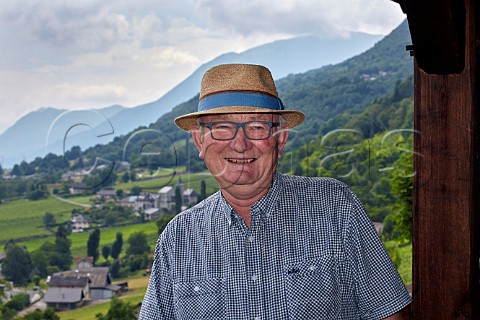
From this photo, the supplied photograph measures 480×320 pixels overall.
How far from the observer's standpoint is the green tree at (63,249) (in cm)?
1023

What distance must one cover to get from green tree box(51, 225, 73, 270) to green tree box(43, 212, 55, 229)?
6.5 inches

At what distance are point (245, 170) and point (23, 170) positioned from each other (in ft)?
28.6

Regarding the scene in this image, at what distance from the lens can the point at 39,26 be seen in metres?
17.5

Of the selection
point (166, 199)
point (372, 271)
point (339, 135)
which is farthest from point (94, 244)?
point (372, 271)

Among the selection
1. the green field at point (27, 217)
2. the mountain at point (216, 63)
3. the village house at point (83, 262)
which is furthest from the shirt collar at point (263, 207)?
the green field at point (27, 217)

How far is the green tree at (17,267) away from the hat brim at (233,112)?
9056mm

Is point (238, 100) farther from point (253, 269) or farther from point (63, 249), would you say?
point (63, 249)

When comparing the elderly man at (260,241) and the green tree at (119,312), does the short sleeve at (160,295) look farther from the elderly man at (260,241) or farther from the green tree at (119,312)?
the green tree at (119,312)

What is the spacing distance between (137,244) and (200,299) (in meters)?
9.33

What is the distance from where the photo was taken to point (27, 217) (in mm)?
10773

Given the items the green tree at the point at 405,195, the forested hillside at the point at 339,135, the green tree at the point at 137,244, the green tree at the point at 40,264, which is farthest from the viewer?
the green tree at the point at 137,244

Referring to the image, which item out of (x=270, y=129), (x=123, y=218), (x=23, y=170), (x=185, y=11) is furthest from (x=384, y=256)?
(x=185, y=11)

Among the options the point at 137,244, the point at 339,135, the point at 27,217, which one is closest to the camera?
the point at 137,244

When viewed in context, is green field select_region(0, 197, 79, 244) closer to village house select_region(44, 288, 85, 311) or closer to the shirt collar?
village house select_region(44, 288, 85, 311)
